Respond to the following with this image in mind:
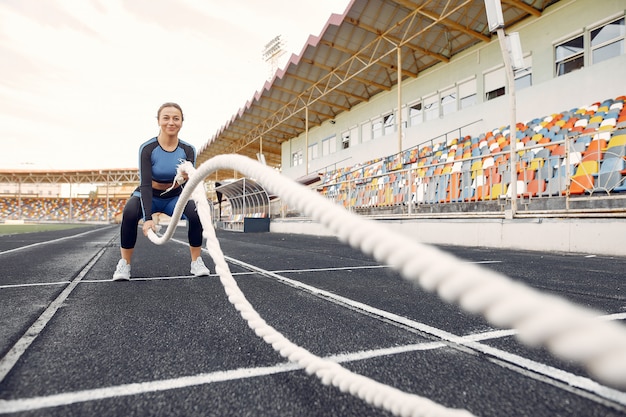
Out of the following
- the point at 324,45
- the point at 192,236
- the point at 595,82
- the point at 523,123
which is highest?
the point at 324,45

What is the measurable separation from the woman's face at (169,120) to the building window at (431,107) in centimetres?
1422

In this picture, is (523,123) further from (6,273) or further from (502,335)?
(6,273)

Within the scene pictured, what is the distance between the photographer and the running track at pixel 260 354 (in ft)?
3.29

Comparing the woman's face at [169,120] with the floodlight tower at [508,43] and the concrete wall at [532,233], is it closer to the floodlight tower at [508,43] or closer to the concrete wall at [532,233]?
the concrete wall at [532,233]

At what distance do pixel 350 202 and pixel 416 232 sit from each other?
116 inches

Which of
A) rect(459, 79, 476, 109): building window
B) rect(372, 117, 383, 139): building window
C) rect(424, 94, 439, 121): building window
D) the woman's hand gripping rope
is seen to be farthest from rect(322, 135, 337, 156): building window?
the woman's hand gripping rope

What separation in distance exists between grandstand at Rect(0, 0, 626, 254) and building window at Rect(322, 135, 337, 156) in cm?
56

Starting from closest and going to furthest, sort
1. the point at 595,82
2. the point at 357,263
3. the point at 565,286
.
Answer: the point at 565,286, the point at 357,263, the point at 595,82

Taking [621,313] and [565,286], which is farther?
[565,286]

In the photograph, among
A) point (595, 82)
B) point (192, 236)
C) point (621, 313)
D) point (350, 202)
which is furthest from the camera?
point (350, 202)

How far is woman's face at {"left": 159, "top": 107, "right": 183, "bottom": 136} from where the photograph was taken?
3.06m

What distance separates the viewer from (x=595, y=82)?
10.0 meters

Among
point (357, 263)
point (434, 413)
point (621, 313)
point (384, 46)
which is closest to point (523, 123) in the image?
point (384, 46)

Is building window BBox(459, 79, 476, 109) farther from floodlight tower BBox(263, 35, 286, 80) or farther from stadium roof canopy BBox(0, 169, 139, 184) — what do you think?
stadium roof canopy BBox(0, 169, 139, 184)
